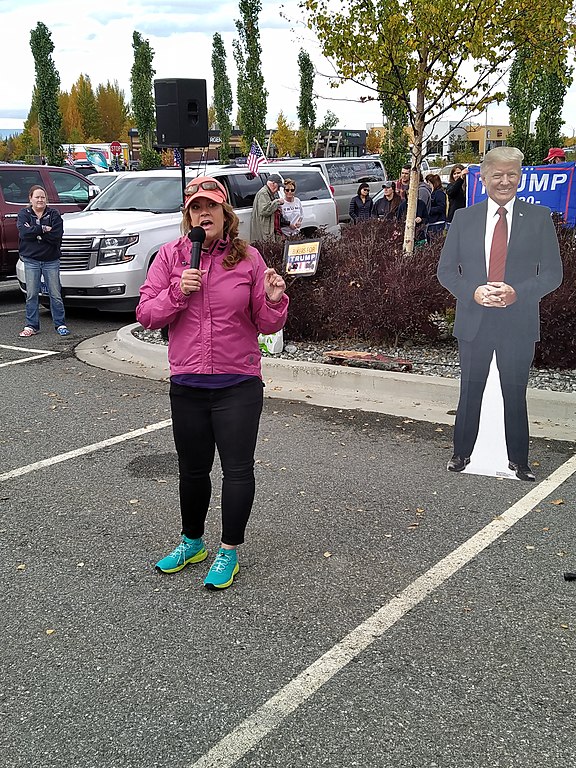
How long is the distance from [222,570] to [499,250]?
8.54 feet

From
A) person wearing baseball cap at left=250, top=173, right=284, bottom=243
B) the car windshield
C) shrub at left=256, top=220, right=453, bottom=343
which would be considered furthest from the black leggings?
person wearing baseball cap at left=250, top=173, right=284, bottom=243

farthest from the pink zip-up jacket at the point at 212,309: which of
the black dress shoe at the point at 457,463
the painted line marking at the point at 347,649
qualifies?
the black dress shoe at the point at 457,463

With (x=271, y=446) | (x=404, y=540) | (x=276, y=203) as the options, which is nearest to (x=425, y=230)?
(x=276, y=203)

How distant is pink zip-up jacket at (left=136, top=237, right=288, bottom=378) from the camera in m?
3.84

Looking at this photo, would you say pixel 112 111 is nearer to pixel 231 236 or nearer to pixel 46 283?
pixel 46 283

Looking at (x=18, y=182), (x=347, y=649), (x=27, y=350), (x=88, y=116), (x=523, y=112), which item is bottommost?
(x=27, y=350)

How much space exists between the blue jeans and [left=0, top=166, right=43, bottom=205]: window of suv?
11.2 feet

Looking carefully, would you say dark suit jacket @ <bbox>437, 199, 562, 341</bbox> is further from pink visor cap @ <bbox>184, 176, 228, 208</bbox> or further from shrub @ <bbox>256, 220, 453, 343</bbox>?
shrub @ <bbox>256, 220, 453, 343</bbox>

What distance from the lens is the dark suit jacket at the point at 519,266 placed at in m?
5.08

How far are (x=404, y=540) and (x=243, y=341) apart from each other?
153cm

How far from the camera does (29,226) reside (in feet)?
33.1

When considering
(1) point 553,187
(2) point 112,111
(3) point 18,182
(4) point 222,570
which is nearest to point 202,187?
(4) point 222,570

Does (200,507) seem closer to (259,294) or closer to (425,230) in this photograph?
(259,294)

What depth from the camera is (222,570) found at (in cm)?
409
